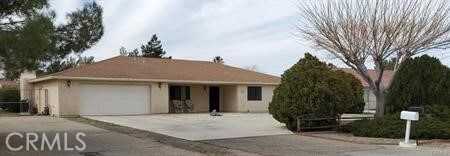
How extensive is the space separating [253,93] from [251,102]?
0.64 m

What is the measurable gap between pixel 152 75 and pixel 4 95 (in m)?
12.0

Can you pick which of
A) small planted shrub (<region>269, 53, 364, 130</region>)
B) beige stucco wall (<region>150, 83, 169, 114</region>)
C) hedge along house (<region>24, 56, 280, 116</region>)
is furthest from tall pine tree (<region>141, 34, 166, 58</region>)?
small planted shrub (<region>269, 53, 364, 130</region>)

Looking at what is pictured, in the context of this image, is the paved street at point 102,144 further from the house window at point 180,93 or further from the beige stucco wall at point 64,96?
the house window at point 180,93

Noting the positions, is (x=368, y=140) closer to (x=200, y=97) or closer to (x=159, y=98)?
(x=159, y=98)

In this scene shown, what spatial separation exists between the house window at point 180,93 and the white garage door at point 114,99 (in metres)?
2.72

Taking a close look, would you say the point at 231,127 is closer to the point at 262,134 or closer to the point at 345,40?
the point at 262,134

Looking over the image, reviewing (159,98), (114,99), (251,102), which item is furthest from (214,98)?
(114,99)

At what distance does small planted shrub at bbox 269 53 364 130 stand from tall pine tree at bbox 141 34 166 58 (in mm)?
46697

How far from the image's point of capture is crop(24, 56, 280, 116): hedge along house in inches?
1131

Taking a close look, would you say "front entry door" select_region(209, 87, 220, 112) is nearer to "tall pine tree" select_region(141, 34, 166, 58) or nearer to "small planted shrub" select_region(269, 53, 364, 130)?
"small planted shrub" select_region(269, 53, 364, 130)

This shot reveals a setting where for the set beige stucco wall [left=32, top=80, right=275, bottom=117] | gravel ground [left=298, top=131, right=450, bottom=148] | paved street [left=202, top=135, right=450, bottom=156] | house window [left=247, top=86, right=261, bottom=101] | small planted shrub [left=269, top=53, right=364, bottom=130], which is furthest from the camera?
house window [left=247, top=86, right=261, bottom=101]

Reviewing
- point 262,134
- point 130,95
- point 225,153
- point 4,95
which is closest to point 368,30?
point 262,134

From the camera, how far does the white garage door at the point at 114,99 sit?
2900 centimetres

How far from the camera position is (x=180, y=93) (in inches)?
1348
